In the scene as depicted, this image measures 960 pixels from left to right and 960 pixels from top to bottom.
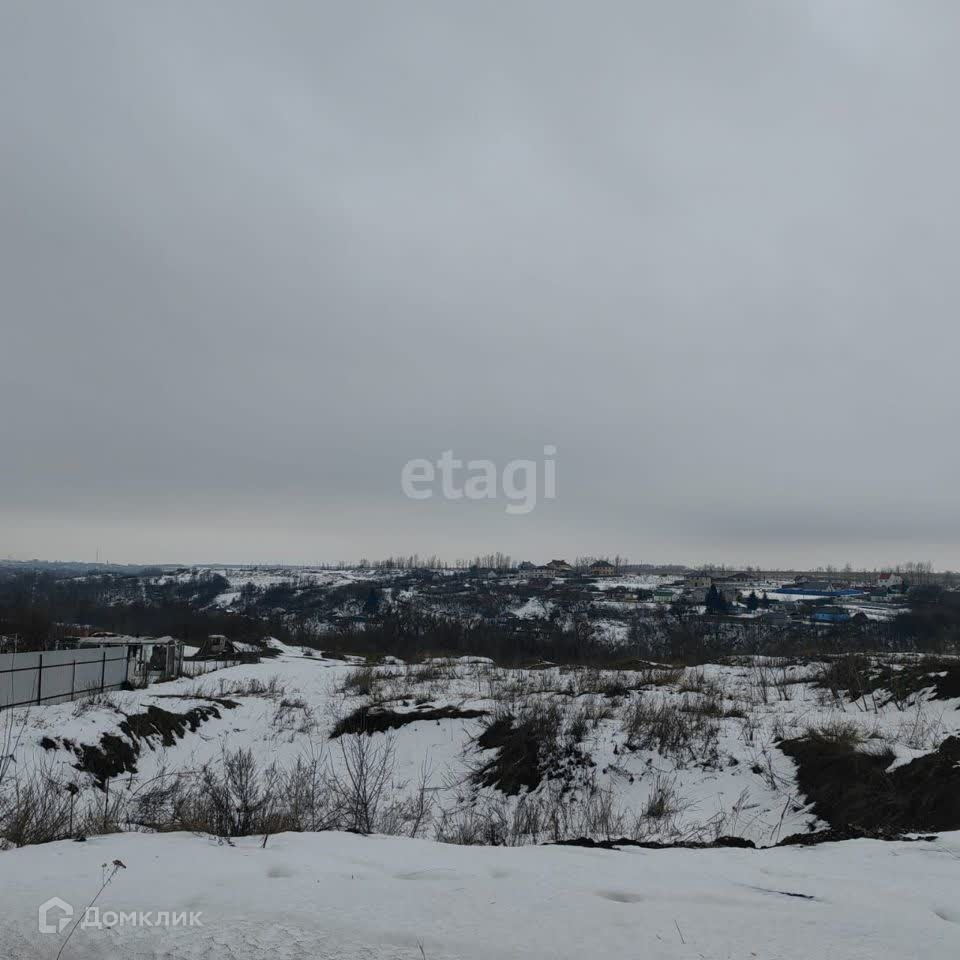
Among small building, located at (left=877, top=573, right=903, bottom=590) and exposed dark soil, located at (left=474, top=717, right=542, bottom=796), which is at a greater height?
exposed dark soil, located at (left=474, top=717, right=542, bottom=796)

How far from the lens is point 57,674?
18.9 metres

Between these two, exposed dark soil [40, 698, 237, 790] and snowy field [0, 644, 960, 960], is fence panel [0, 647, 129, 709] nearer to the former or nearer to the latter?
exposed dark soil [40, 698, 237, 790]

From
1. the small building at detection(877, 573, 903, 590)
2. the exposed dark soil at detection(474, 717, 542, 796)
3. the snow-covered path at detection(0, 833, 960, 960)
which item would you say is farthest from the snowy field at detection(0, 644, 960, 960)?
the small building at detection(877, 573, 903, 590)

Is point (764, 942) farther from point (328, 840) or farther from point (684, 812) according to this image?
point (684, 812)

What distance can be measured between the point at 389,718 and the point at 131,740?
5.54 m

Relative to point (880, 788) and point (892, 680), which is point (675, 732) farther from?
point (892, 680)

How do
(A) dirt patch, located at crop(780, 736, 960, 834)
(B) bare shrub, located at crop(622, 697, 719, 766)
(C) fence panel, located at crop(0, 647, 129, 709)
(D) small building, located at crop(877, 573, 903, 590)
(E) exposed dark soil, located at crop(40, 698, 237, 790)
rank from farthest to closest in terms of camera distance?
(D) small building, located at crop(877, 573, 903, 590) < (C) fence panel, located at crop(0, 647, 129, 709) < (E) exposed dark soil, located at crop(40, 698, 237, 790) < (B) bare shrub, located at crop(622, 697, 719, 766) < (A) dirt patch, located at crop(780, 736, 960, 834)

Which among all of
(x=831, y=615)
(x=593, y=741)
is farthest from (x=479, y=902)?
(x=831, y=615)

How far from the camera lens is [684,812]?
8.29 m

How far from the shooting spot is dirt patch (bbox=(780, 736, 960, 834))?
600 centimetres

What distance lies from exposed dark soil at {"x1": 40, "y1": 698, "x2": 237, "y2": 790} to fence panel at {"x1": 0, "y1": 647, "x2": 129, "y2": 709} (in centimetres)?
513

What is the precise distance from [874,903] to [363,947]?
248cm

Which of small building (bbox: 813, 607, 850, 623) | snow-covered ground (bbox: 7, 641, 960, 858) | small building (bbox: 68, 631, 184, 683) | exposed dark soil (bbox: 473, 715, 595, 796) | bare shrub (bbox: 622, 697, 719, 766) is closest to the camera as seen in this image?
snow-covered ground (bbox: 7, 641, 960, 858)

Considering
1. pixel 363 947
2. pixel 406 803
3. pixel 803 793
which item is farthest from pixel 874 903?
pixel 406 803
